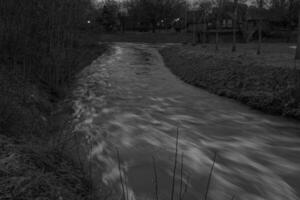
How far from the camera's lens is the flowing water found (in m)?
6.43

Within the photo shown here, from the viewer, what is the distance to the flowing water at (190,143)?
6.43 metres

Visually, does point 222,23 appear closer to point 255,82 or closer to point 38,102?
point 255,82

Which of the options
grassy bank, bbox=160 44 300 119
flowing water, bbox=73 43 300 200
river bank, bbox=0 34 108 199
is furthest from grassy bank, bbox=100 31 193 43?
river bank, bbox=0 34 108 199

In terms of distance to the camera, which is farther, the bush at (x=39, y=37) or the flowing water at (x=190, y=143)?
the bush at (x=39, y=37)

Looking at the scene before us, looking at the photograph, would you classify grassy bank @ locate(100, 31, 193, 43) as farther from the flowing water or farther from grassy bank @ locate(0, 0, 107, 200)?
the flowing water

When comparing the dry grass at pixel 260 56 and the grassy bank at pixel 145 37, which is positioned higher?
the grassy bank at pixel 145 37

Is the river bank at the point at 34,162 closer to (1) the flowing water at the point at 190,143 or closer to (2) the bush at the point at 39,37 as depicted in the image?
(1) the flowing water at the point at 190,143

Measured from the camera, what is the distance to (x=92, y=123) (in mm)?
10656

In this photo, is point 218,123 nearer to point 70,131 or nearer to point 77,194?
point 70,131

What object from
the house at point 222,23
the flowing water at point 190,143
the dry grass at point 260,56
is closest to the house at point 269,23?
the house at point 222,23

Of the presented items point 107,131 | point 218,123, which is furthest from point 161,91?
point 107,131

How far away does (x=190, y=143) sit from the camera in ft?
29.5

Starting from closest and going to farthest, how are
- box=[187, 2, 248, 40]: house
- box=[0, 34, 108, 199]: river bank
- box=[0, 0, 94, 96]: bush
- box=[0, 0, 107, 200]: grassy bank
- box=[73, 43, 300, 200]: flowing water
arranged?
box=[0, 34, 108, 199]: river bank
box=[0, 0, 107, 200]: grassy bank
box=[73, 43, 300, 200]: flowing water
box=[0, 0, 94, 96]: bush
box=[187, 2, 248, 40]: house

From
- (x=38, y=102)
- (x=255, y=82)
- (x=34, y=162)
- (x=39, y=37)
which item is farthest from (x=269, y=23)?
(x=34, y=162)
